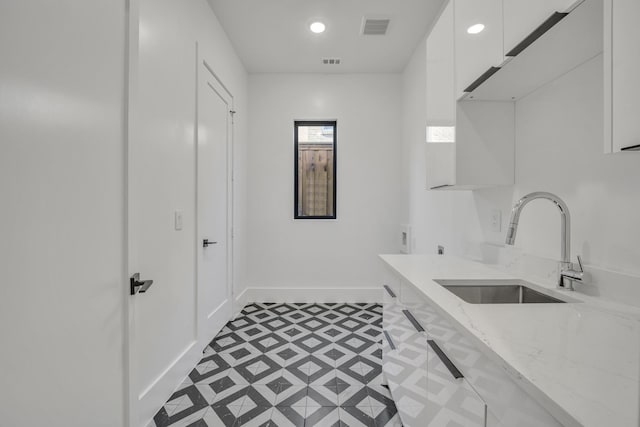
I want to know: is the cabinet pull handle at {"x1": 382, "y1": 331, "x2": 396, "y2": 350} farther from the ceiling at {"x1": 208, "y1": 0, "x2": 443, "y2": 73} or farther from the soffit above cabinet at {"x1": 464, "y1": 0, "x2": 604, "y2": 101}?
the ceiling at {"x1": 208, "y1": 0, "x2": 443, "y2": 73}

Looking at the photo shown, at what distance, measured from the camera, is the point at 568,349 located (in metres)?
0.66

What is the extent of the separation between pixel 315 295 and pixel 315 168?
5.18 ft

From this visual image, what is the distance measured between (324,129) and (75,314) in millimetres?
3340

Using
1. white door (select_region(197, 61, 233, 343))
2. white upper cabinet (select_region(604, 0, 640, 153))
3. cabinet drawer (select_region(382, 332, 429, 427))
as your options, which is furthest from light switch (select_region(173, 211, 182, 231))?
white upper cabinet (select_region(604, 0, 640, 153))

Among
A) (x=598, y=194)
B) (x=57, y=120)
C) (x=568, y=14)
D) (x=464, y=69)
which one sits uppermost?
(x=464, y=69)

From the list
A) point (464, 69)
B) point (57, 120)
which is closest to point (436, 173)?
point (464, 69)

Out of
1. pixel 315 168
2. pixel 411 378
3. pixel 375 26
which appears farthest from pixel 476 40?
pixel 315 168

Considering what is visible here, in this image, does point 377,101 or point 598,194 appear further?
point 377,101

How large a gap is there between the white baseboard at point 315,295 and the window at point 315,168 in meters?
0.93

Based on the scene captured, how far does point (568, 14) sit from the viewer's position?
873 millimetres

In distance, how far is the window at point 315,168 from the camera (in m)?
3.77

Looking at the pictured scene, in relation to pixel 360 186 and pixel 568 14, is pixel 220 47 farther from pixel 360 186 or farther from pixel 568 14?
pixel 568 14

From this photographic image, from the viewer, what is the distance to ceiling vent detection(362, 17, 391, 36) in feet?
8.67

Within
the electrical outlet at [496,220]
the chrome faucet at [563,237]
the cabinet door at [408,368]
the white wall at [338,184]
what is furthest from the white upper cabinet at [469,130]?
the white wall at [338,184]
